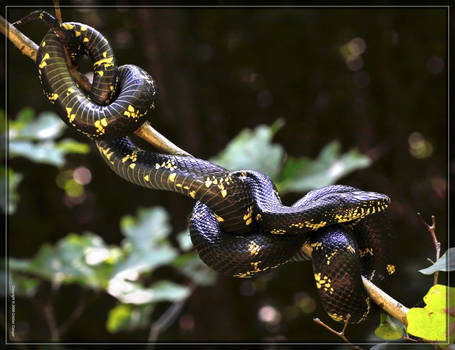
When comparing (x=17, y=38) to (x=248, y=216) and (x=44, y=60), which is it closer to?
(x=44, y=60)

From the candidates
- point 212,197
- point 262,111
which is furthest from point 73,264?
point 262,111

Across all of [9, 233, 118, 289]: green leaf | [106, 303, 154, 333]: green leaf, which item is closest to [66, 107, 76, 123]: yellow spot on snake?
[9, 233, 118, 289]: green leaf

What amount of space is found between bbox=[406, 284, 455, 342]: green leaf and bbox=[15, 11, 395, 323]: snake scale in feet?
0.60

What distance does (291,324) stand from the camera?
13.7 ft

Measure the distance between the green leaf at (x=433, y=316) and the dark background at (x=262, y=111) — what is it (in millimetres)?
2697

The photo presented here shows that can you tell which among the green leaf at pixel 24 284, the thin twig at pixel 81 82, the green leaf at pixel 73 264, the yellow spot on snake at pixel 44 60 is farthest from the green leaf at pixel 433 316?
the green leaf at pixel 24 284

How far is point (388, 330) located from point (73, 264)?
180 cm

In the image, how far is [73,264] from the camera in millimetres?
2492

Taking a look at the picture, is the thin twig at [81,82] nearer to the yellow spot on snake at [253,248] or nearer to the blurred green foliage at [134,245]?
the yellow spot on snake at [253,248]

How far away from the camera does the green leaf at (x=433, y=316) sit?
942 millimetres

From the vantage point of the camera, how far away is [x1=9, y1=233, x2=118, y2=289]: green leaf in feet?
8.00

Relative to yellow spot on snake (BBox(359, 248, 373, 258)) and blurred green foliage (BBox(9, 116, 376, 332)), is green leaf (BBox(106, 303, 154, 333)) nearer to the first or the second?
blurred green foliage (BBox(9, 116, 376, 332))

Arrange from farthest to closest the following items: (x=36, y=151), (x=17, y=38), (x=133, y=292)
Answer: (x=133, y=292), (x=36, y=151), (x=17, y=38)

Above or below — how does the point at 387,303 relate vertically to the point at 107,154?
below
